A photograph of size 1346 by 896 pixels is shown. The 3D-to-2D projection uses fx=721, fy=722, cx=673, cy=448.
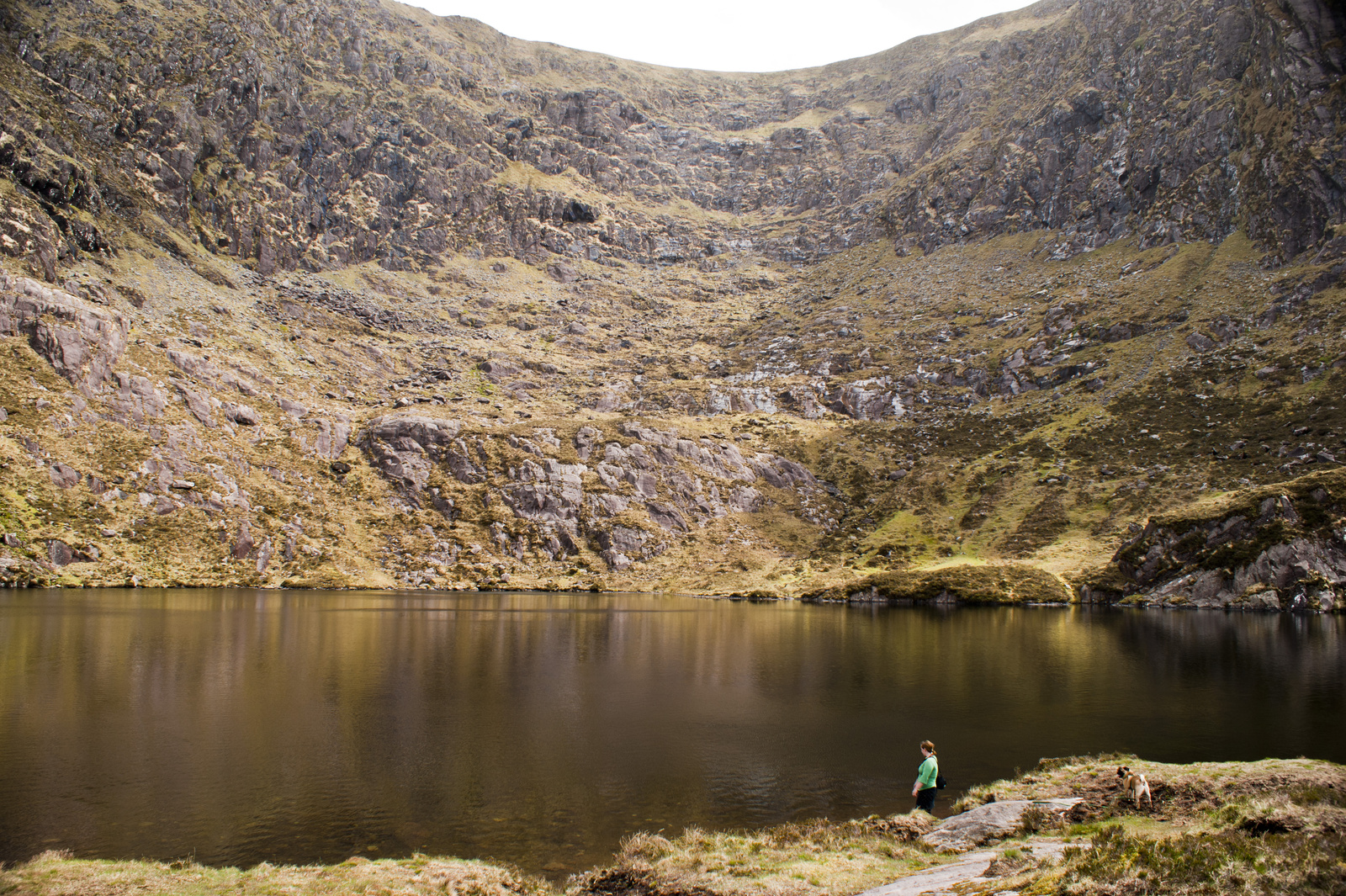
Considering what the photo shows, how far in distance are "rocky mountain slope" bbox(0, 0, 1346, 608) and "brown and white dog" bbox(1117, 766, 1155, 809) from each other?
69754 mm

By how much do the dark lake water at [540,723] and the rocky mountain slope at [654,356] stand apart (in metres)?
41.4

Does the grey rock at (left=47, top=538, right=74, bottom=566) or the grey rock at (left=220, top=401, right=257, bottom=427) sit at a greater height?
the grey rock at (left=220, top=401, right=257, bottom=427)

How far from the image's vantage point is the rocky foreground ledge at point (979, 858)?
9.85 metres

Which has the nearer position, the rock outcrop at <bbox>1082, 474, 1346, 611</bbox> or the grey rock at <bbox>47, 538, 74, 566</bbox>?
the rock outcrop at <bbox>1082, 474, 1346, 611</bbox>

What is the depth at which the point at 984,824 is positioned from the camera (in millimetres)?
16812

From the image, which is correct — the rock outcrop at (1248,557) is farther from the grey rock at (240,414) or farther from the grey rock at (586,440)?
the grey rock at (240,414)

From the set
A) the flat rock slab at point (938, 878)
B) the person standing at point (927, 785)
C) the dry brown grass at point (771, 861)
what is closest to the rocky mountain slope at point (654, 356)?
the person standing at point (927, 785)

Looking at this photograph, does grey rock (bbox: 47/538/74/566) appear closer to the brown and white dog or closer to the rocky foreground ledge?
the rocky foreground ledge

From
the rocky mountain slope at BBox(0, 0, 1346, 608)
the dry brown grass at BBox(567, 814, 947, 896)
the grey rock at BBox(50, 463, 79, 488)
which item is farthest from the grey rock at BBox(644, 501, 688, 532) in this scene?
the dry brown grass at BBox(567, 814, 947, 896)

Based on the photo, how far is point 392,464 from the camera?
116250mm

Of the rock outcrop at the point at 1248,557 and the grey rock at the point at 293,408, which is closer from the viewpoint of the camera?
the rock outcrop at the point at 1248,557

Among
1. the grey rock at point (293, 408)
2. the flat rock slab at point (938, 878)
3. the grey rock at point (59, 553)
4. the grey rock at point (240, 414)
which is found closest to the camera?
the flat rock slab at point (938, 878)

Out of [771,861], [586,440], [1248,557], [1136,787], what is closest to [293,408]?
[586,440]

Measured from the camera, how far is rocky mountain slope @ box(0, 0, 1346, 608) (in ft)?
299
